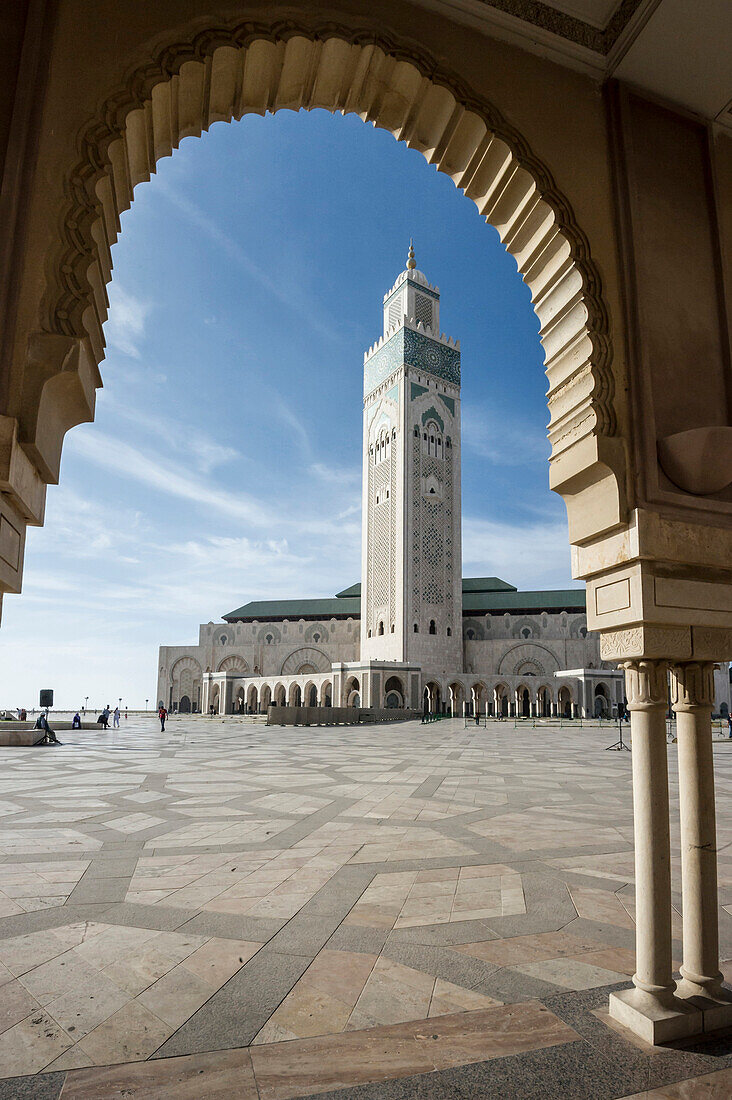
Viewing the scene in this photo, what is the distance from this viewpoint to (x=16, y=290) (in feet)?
6.39

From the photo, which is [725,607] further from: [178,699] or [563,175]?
[178,699]

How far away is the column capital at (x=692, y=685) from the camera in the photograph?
2514mm

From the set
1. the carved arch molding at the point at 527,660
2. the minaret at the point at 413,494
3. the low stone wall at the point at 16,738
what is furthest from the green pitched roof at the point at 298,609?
the low stone wall at the point at 16,738

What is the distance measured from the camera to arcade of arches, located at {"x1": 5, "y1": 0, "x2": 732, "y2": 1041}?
6.70 feet

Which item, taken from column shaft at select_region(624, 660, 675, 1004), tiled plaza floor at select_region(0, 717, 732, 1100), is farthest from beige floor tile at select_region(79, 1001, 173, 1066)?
column shaft at select_region(624, 660, 675, 1004)

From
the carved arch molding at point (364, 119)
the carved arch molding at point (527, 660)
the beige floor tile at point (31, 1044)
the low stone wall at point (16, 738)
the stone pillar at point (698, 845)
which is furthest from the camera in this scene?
the carved arch molding at point (527, 660)

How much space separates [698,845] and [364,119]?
3071 mm

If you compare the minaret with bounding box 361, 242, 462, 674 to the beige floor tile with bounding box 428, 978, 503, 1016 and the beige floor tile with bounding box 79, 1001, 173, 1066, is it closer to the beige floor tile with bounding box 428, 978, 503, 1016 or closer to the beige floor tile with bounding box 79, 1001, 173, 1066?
the beige floor tile with bounding box 428, 978, 503, 1016

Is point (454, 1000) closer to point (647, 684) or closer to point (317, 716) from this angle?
point (647, 684)

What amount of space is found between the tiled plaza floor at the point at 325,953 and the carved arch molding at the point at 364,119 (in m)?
1.71

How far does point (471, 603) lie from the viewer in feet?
155

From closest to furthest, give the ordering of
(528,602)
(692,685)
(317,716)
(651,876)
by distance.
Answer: (651,876)
(692,685)
(317,716)
(528,602)

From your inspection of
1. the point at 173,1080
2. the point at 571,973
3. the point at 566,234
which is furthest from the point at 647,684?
the point at 173,1080

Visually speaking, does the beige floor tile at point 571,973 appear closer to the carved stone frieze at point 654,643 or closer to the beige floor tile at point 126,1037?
the carved stone frieze at point 654,643
